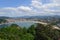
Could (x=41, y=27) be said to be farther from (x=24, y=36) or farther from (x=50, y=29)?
(x=24, y=36)

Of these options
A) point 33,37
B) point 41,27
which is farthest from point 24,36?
point 41,27

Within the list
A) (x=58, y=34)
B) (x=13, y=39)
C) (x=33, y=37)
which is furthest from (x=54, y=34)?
(x=13, y=39)

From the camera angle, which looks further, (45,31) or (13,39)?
(45,31)

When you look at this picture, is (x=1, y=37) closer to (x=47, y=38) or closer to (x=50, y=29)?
(x=47, y=38)

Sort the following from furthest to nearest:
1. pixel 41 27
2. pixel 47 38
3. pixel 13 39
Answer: pixel 41 27
pixel 47 38
pixel 13 39

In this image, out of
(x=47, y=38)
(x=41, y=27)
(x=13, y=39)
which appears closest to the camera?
(x=13, y=39)

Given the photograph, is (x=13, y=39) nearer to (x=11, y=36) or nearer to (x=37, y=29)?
(x=11, y=36)

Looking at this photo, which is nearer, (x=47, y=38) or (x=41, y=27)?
(x=47, y=38)
